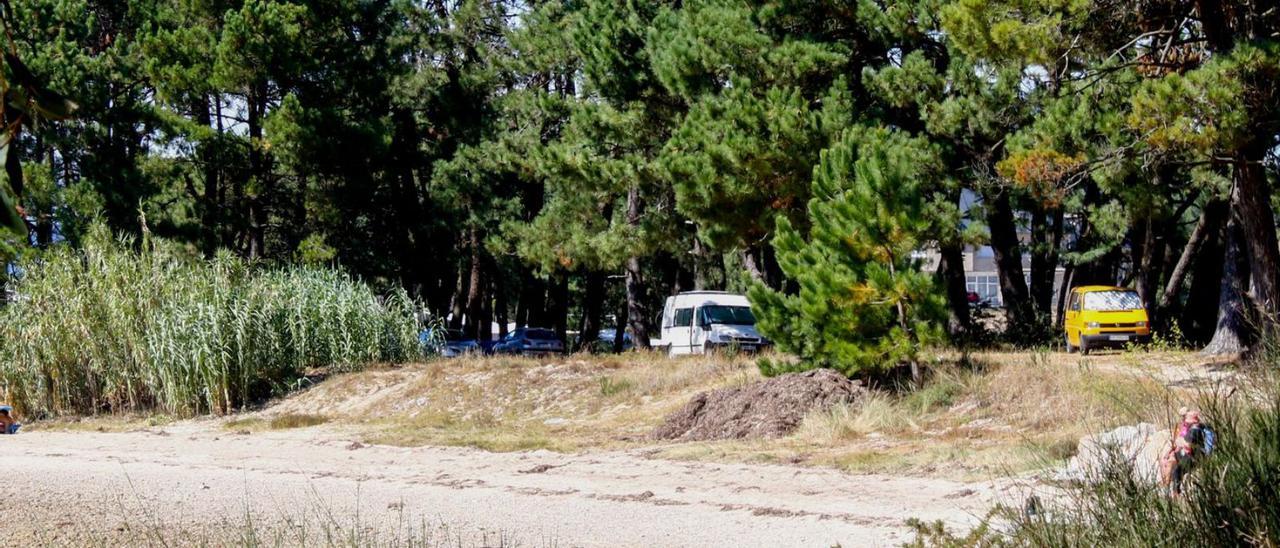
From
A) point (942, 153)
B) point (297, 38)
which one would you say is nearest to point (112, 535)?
point (942, 153)

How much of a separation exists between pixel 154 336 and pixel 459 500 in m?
14.2

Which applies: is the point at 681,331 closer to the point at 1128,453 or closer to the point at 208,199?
the point at 208,199

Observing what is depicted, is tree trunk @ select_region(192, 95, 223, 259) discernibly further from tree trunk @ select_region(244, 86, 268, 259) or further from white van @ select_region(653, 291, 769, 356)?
white van @ select_region(653, 291, 769, 356)

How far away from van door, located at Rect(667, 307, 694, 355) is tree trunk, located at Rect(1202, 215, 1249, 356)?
40.4ft

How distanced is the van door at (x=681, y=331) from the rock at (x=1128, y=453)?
23.4 m

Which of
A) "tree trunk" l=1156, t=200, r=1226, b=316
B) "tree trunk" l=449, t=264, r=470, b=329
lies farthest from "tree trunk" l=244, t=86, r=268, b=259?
"tree trunk" l=1156, t=200, r=1226, b=316

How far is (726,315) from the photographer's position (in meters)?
31.1

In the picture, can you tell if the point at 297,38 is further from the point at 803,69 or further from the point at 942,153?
the point at 942,153

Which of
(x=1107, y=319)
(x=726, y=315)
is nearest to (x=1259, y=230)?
(x=1107, y=319)

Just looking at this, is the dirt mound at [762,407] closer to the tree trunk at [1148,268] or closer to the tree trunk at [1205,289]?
the tree trunk at [1148,268]

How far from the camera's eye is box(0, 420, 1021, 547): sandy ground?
9625 millimetres

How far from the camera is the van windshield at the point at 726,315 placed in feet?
102

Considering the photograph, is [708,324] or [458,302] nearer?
[708,324]

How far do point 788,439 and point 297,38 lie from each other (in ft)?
81.1
